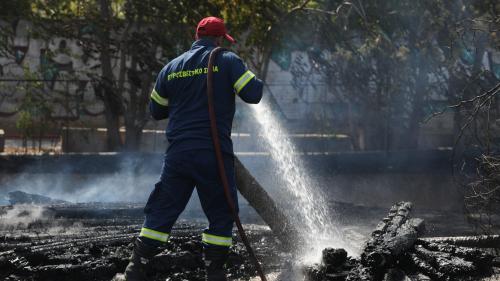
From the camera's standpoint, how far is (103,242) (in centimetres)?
624

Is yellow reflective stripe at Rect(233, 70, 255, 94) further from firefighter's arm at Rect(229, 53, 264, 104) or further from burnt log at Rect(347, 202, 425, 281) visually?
burnt log at Rect(347, 202, 425, 281)

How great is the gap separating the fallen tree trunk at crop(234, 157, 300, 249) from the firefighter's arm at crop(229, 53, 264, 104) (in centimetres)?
200

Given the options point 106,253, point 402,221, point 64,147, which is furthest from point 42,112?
point 402,221

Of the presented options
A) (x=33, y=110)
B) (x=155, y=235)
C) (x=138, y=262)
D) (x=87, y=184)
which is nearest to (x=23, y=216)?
(x=87, y=184)

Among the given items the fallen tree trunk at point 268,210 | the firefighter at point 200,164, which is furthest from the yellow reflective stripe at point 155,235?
the fallen tree trunk at point 268,210

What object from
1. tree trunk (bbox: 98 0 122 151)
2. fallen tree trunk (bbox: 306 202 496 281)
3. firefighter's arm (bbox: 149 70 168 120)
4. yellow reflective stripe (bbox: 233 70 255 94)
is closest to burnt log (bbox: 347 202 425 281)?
fallen tree trunk (bbox: 306 202 496 281)

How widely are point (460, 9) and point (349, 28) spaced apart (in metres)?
2.19

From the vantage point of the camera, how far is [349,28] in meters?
13.4

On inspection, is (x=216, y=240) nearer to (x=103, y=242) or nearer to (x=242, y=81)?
(x=242, y=81)

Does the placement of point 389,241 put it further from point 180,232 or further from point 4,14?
point 4,14

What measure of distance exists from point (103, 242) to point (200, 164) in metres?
1.92

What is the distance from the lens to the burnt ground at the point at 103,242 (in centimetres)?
552

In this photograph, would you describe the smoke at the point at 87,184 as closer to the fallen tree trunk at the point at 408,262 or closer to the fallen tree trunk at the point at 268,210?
the fallen tree trunk at the point at 268,210

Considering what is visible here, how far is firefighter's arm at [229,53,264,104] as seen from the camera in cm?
479
